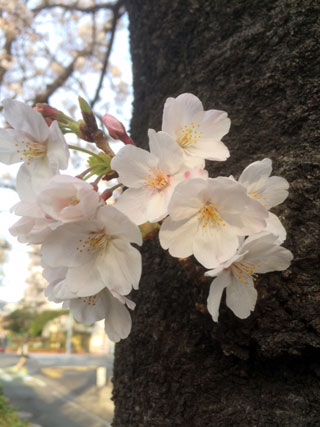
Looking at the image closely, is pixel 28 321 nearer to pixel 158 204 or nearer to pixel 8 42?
pixel 8 42

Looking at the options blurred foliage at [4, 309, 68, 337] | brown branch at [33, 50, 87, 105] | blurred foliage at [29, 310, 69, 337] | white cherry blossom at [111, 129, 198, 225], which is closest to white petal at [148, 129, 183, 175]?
white cherry blossom at [111, 129, 198, 225]

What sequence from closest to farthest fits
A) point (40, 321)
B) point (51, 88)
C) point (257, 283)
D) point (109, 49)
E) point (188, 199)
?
point (188, 199), point (257, 283), point (109, 49), point (51, 88), point (40, 321)

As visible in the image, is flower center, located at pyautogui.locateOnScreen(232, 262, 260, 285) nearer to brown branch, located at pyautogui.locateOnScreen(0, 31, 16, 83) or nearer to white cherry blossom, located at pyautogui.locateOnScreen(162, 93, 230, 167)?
white cherry blossom, located at pyautogui.locateOnScreen(162, 93, 230, 167)

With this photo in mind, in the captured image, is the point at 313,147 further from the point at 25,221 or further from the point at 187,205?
the point at 25,221

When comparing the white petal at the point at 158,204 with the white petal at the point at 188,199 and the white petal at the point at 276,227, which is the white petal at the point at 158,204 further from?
the white petal at the point at 276,227

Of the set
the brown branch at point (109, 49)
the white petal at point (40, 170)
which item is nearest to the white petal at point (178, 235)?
the white petal at point (40, 170)

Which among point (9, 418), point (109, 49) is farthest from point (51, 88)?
point (9, 418)

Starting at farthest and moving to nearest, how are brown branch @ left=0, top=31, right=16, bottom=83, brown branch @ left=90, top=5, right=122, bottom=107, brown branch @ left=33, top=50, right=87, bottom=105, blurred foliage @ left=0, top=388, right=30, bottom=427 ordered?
blurred foliage @ left=0, top=388, right=30, bottom=427, brown branch @ left=0, top=31, right=16, bottom=83, brown branch @ left=33, top=50, right=87, bottom=105, brown branch @ left=90, top=5, right=122, bottom=107
